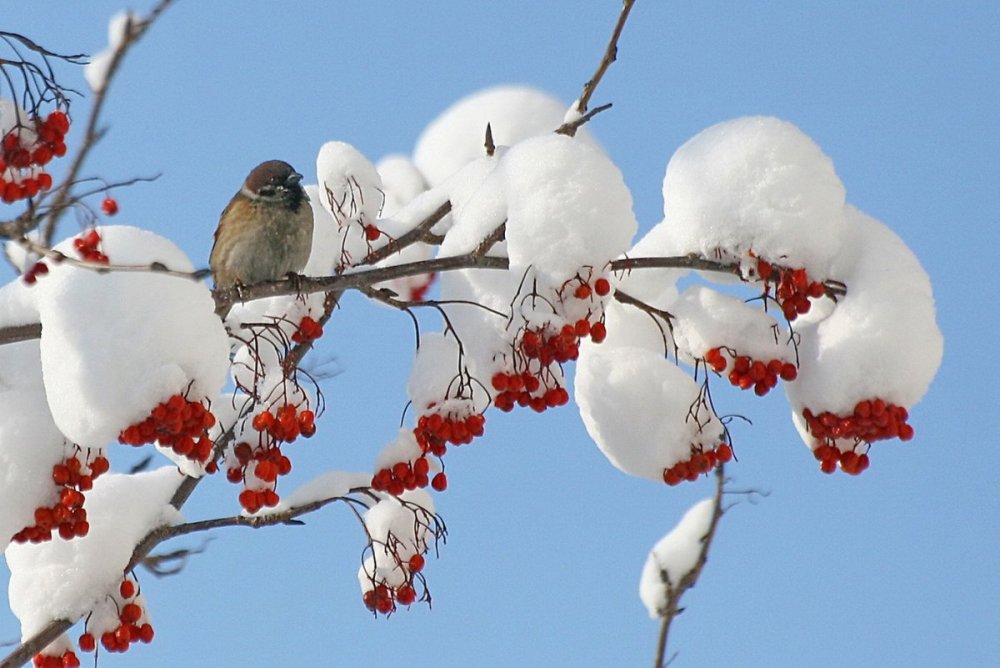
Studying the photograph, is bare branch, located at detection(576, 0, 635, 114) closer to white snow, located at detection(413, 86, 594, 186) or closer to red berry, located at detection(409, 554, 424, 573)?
red berry, located at detection(409, 554, 424, 573)

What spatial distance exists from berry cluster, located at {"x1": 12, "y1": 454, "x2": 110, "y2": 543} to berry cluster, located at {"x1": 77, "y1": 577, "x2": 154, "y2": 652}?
2.23 feet

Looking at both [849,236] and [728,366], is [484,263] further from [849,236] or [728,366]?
[849,236]

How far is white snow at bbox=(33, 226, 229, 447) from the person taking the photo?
3.30 meters

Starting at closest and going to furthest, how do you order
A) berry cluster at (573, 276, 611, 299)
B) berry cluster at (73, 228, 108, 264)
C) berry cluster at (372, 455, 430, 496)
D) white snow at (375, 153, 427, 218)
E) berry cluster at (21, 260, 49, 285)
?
berry cluster at (21, 260, 49, 285), berry cluster at (573, 276, 611, 299), berry cluster at (73, 228, 108, 264), berry cluster at (372, 455, 430, 496), white snow at (375, 153, 427, 218)

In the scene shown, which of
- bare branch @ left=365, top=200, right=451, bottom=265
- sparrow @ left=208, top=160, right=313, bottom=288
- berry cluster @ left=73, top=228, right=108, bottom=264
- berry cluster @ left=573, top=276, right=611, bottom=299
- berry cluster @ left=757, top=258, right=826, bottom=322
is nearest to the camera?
berry cluster @ left=573, top=276, right=611, bottom=299

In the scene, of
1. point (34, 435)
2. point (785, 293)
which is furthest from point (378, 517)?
point (785, 293)

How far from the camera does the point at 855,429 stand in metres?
3.72

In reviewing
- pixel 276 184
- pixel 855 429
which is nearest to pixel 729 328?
pixel 855 429

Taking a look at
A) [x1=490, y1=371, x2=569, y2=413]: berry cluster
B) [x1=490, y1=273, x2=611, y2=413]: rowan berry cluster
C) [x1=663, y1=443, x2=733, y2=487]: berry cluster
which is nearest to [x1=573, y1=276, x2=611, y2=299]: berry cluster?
[x1=490, y1=273, x2=611, y2=413]: rowan berry cluster

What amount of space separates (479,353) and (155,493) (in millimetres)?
1815

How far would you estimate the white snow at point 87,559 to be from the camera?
4.35m

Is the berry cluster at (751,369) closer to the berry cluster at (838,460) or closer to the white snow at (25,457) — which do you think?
the berry cluster at (838,460)

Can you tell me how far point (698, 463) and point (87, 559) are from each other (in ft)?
7.50

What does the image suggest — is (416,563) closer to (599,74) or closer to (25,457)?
(25,457)
